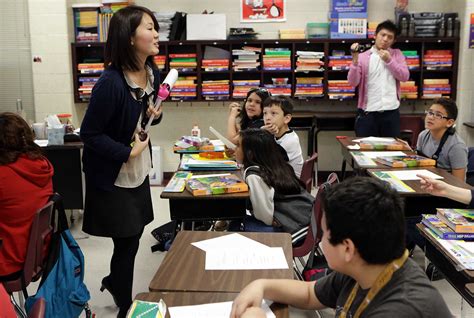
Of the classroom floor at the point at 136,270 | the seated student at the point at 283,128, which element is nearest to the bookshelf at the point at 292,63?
the classroom floor at the point at 136,270

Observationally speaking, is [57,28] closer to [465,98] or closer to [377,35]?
[377,35]

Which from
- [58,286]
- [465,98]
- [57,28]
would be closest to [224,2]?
[57,28]

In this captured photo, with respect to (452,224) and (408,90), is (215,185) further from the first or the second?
(408,90)

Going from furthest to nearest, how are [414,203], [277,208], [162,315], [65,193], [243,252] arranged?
[65,193] → [414,203] → [277,208] → [243,252] → [162,315]

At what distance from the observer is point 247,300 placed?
1396 mm

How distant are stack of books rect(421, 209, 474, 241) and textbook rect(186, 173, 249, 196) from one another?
102 centimetres

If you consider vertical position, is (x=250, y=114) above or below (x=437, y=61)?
below

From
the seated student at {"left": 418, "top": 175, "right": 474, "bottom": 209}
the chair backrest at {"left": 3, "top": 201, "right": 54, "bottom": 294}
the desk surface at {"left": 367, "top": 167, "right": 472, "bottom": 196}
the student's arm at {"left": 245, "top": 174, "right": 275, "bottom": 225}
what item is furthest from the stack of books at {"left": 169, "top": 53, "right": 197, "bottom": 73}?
the seated student at {"left": 418, "top": 175, "right": 474, "bottom": 209}

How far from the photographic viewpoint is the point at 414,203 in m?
3.16

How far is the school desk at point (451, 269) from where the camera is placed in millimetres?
1772

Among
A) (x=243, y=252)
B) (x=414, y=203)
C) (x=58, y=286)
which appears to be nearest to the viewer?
(x=243, y=252)

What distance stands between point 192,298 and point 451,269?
1115mm

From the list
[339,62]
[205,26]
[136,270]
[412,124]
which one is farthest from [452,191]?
[205,26]

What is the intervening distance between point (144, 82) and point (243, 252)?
1031 mm
